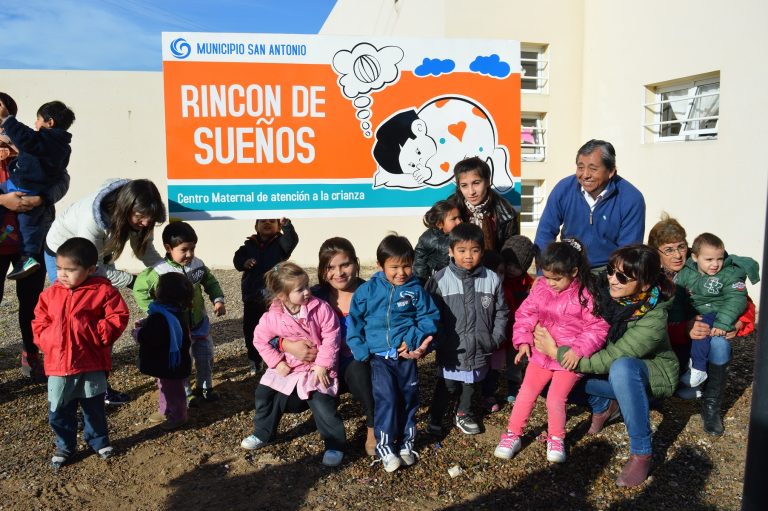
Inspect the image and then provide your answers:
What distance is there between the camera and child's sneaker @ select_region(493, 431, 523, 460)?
3.49 m

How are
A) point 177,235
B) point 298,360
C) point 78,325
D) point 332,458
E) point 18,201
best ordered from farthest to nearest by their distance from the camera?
point 18,201 < point 177,235 < point 298,360 < point 332,458 < point 78,325

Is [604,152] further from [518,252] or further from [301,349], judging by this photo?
[301,349]

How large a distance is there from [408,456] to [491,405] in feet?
3.12

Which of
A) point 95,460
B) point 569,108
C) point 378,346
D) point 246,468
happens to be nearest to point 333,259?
point 378,346

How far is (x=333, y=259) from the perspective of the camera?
3.63 m

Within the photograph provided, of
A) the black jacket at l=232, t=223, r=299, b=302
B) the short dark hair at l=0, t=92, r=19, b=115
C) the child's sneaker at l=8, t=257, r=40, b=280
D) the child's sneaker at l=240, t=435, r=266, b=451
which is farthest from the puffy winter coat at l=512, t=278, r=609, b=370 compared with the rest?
the short dark hair at l=0, t=92, r=19, b=115

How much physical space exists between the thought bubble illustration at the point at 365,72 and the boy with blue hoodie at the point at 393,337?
4.61 feet

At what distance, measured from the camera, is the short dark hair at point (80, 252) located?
10.9ft

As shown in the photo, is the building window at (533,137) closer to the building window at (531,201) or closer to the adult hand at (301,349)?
the building window at (531,201)

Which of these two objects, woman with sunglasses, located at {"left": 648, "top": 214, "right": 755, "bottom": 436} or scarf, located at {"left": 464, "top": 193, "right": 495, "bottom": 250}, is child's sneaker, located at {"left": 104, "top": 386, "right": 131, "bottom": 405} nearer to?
scarf, located at {"left": 464, "top": 193, "right": 495, "bottom": 250}

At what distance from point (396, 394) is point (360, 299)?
55 centimetres

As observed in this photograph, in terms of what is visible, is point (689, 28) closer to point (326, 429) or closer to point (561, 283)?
point (561, 283)

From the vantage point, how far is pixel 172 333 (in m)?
3.68

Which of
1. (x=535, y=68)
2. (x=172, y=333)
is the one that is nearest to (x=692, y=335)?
(x=172, y=333)
